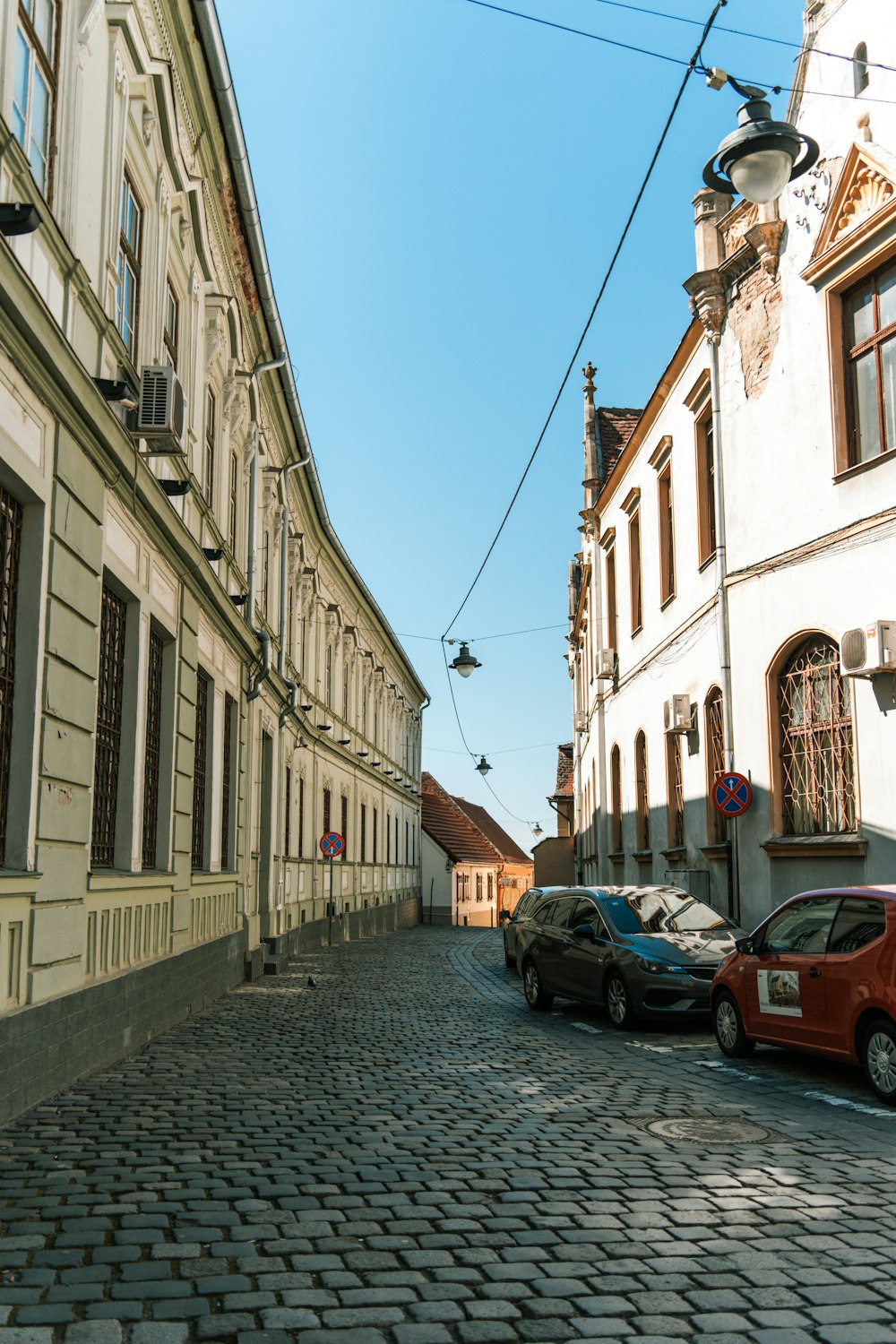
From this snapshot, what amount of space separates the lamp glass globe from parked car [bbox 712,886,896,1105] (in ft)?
16.5

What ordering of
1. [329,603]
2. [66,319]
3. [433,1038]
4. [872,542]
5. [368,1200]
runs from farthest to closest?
[329,603], [872,542], [433,1038], [66,319], [368,1200]

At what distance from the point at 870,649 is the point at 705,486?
21.2ft

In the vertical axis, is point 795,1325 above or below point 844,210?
below

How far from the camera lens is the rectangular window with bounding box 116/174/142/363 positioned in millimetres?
11312

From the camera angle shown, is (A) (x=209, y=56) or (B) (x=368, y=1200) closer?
(B) (x=368, y=1200)

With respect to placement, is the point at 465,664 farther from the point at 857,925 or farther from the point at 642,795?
the point at 857,925

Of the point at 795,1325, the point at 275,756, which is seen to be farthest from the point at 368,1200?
the point at 275,756

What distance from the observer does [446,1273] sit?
4879mm

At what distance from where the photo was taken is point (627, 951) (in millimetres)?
13148

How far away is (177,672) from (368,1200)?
8.22m

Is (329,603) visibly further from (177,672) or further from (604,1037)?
(604,1037)

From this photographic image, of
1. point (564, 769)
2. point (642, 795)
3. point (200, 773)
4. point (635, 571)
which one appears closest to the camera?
point (200, 773)

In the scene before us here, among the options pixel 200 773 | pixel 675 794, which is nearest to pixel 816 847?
pixel 675 794

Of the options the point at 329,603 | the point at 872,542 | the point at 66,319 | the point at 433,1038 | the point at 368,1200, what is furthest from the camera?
the point at 329,603
